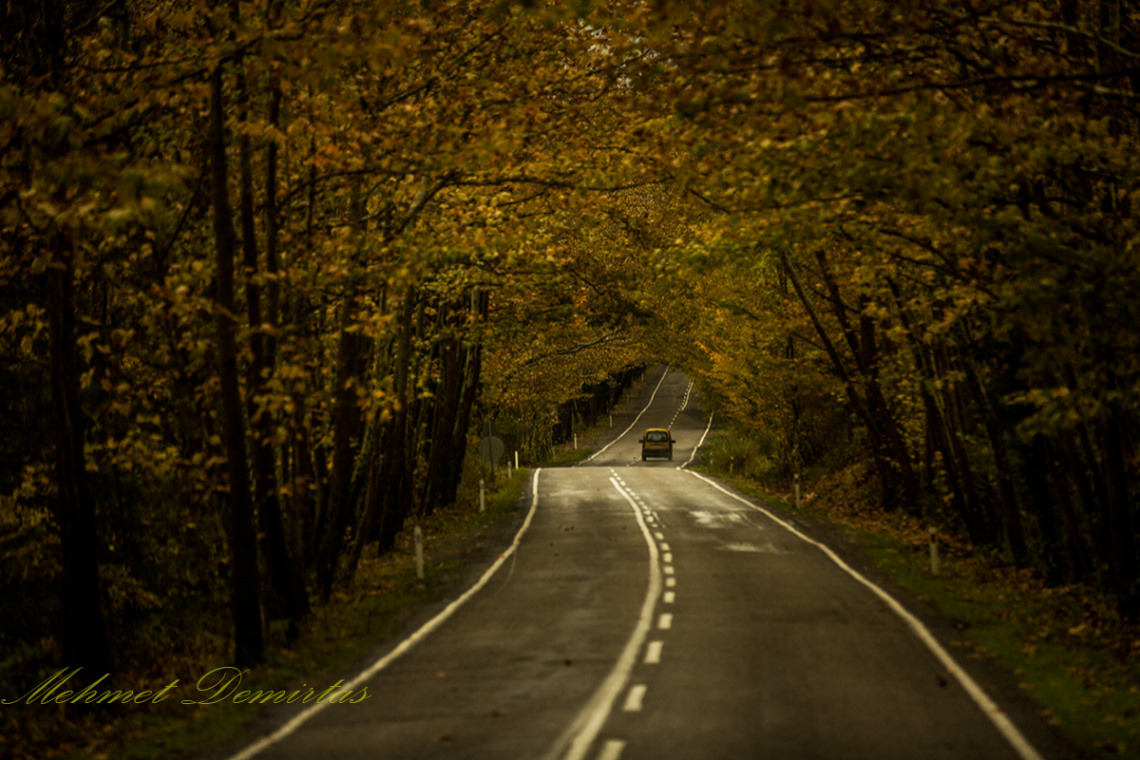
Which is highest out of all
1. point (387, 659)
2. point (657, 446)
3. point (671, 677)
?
point (657, 446)

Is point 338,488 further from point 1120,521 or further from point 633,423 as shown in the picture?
point 633,423

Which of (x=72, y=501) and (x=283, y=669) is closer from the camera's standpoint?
(x=283, y=669)

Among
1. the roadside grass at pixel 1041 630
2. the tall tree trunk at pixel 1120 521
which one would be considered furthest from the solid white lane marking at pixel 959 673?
the tall tree trunk at pixel 1120 521

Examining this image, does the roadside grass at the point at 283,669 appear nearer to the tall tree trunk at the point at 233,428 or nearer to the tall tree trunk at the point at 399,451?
the tall tree trunk at the point at 233,428

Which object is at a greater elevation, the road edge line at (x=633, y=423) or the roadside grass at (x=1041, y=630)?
the road edge line at (x=633, y=423)

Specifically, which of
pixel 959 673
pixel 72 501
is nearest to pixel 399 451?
pixel 72 501

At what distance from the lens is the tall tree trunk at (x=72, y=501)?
43.7ft

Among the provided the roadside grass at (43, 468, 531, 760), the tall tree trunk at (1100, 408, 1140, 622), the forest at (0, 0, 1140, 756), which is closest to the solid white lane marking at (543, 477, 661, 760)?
the roadside grass at (43, 468, 531, 760)

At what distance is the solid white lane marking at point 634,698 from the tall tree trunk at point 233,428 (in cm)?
479

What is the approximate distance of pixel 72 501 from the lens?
1341 cm

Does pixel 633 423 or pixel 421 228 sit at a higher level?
pixel 421 228

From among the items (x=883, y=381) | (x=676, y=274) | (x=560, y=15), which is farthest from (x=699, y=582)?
(x=560, y=15)

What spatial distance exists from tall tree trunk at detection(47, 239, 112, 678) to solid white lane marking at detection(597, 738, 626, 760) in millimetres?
7403

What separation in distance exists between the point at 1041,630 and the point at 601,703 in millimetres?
6919
